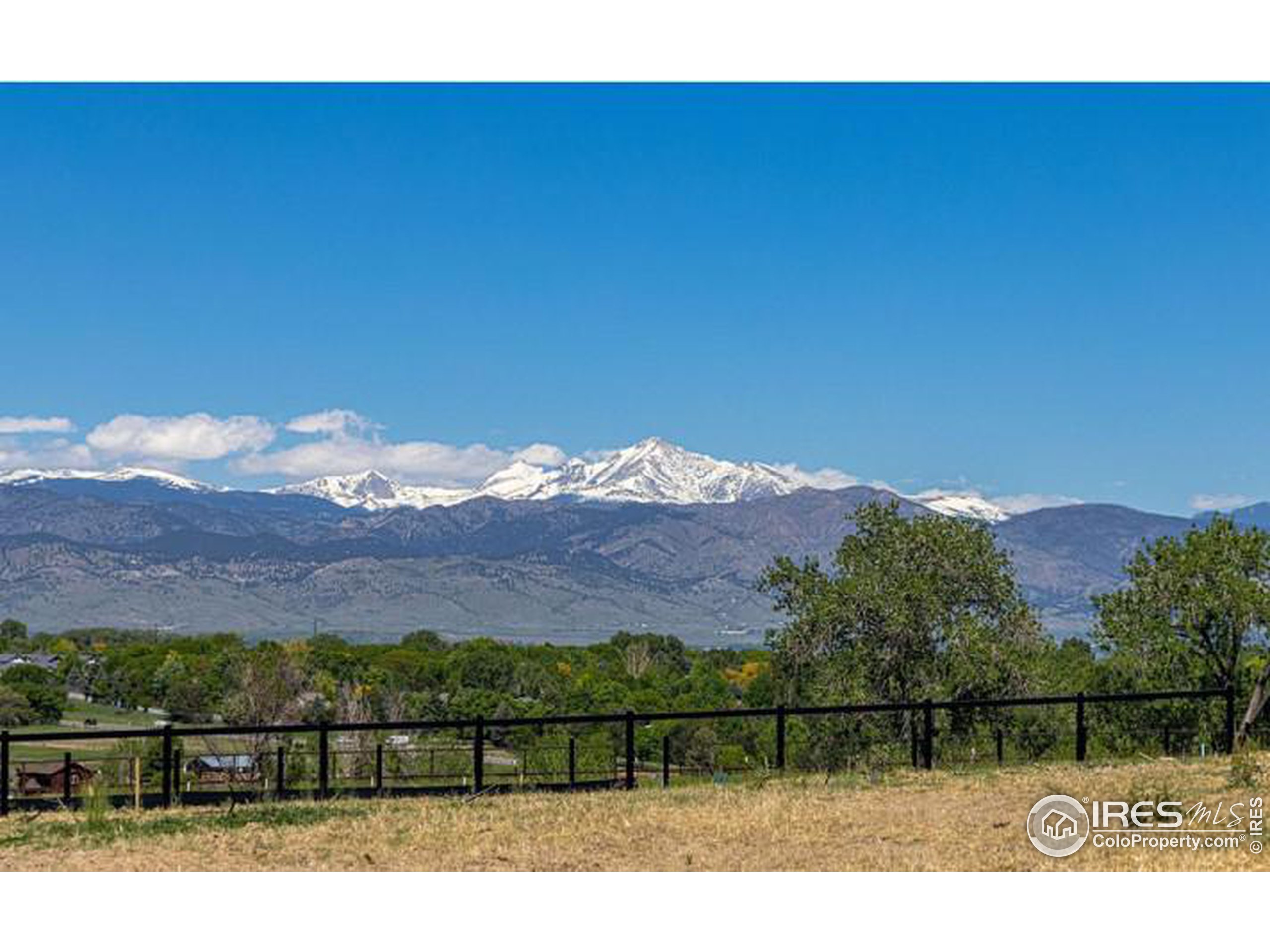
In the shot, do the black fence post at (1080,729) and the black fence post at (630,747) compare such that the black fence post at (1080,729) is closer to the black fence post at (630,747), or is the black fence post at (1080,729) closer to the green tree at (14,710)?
the black fence post at (630,747)

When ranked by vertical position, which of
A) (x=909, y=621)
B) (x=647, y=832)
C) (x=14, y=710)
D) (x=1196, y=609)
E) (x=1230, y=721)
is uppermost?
(x=1196, y=609)

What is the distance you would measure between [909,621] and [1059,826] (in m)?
29.2

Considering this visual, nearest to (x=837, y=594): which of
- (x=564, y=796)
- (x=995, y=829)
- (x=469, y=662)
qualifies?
(x=564, y=796)

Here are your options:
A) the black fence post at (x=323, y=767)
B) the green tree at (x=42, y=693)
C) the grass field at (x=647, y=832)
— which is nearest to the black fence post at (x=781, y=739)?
the grass field at (x=647, y=832)

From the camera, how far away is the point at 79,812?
19469 mm

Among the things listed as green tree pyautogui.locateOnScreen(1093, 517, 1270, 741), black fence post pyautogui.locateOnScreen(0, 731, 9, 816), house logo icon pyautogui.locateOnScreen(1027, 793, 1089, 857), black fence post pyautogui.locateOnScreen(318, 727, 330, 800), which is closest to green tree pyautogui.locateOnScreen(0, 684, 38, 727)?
green tree pyautogui.locateOnScreen(1093, 517, 1270, 741)

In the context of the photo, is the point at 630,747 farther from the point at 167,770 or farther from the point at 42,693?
the point at 42,693

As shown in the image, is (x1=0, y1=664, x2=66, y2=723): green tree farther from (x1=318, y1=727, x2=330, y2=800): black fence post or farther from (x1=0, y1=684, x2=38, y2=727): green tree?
(x1=318, y1=727, x2=330, y2=800): black fence post

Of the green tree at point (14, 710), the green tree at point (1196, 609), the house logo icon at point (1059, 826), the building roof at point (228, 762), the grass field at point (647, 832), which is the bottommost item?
the green tree at point (14, 710)

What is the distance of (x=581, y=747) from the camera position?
236 ft

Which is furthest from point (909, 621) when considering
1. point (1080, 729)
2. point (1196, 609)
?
point (1080, 729)

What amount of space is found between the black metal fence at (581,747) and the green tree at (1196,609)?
5.15 ft

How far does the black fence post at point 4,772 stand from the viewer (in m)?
19.7

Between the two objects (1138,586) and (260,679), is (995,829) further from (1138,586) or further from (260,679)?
(260,679)
